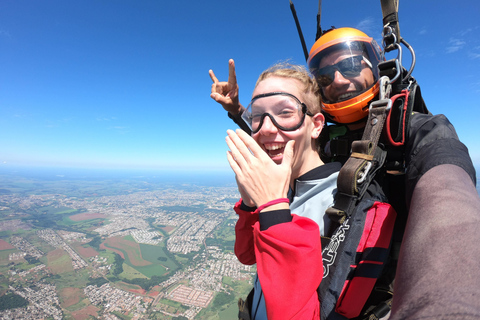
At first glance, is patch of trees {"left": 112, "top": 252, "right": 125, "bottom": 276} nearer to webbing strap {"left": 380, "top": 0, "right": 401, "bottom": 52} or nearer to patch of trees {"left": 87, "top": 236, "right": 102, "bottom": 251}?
patch of trees {"left": 87, "top": 236, "right": 102, "bottom": 251}

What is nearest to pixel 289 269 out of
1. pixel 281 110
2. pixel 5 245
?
pixel 281 110

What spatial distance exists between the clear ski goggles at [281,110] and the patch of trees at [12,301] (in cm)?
4238

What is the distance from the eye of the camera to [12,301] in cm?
2591

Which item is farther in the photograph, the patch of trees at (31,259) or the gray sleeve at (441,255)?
the patch of trees at (31,259)

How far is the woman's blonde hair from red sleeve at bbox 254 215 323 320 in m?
1.25

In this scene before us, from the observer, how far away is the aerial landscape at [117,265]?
25.0m

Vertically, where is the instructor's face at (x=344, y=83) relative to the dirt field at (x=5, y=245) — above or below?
above

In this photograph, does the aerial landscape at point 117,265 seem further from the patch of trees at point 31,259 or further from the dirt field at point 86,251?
the dirt field at point 86,251

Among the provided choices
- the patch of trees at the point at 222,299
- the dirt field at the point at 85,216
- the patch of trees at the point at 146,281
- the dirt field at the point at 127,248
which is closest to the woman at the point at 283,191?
the patch of trees at the point at 222,299

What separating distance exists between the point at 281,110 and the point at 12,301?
146 ft

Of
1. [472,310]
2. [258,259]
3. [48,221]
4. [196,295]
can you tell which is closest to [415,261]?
[472,310]

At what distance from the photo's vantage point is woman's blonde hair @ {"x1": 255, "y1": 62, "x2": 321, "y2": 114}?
5.84 feet

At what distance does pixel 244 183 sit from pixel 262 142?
56 centimetres

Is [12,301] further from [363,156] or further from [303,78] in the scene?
[363,156]
